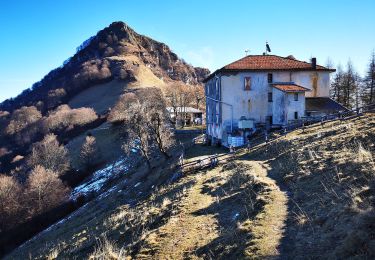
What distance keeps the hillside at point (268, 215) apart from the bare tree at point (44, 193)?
33.6m

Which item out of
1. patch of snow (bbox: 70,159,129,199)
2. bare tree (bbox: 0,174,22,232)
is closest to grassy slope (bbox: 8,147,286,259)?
bare tree (bbox: 0,174,22,232)

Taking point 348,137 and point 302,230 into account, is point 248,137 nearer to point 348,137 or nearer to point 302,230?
point 348,137

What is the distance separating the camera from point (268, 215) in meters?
13.5

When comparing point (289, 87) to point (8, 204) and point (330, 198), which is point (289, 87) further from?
point (8, 204)

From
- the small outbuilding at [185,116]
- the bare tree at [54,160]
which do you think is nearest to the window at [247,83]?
the small outbuilding at [185,116]

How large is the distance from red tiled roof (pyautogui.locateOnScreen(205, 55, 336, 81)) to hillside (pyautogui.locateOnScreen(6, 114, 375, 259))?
19.2m

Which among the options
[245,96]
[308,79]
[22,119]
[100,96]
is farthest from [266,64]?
[22,119]

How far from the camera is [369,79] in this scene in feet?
208

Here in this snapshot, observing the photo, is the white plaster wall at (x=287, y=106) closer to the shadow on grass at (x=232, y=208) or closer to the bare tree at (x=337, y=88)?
the shadow on grass at (x=232, y=208)

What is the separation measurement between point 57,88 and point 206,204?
187154mm

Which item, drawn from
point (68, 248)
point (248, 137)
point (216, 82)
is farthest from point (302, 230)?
point (216, 82)

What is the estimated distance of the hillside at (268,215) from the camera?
1046cm

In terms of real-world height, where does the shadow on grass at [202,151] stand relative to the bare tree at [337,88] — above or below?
below

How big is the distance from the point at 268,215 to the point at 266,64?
31.2 metres
